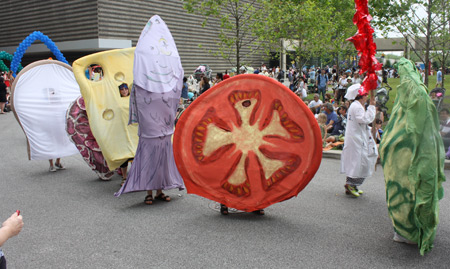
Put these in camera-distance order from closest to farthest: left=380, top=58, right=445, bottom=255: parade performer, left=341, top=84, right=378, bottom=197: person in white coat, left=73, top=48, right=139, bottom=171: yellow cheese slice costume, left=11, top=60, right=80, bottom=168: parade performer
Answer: left=380, top=58, right=445, bottom=255: parade performer, left=341, top=84, right=378, bottom=197: person in white coat, left=73, top=48, right=139, bottom=171: yellow cheese slice costume, left=11, top=60, right=80, bottom=168: parade performer

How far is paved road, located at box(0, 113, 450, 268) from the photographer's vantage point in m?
4.07

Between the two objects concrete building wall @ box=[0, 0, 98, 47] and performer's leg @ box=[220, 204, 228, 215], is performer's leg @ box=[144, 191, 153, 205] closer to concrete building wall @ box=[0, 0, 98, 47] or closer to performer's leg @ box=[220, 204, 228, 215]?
performer's leg @ box=[220, 204, 228, 215]

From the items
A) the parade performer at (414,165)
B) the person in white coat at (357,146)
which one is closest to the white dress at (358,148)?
the person in white coat at (357,146)

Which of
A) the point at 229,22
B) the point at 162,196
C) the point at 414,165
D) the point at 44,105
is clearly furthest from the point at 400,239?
the point at 229,22

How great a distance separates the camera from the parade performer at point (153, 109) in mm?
5633

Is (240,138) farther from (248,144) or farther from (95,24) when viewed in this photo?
(95,24)

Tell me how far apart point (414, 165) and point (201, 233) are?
2.35 metres

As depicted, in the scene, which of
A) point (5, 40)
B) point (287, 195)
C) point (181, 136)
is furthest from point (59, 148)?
point (5, 40)

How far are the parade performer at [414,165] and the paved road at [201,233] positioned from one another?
35 centimetres

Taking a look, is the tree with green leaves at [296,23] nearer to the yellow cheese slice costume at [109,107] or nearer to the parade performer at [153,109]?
the yellow cheese slice costume at [109,107]

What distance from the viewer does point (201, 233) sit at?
4.79 metres

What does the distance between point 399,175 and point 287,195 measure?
125 cm

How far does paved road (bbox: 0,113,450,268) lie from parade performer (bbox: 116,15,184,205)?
1.23 feet

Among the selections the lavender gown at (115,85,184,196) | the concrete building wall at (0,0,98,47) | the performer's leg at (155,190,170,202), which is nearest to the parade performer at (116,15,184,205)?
the lavender gown at (115,85,184,196)
